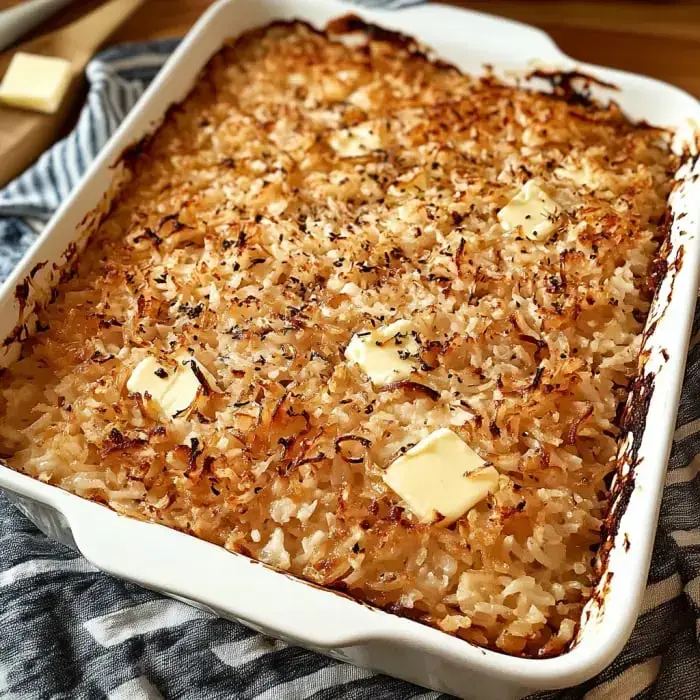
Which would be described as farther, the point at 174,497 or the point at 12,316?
the point at 12,316

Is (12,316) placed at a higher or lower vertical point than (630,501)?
higher

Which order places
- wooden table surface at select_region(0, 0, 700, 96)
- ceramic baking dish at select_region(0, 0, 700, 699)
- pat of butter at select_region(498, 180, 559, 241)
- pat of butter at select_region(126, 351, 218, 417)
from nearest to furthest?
1. ceramic baking dish at select_region(0, 0, 700, 699)
2. pat of butter at select_region(126, 351, 218, 417)
3. pat of butter at select_region(498, 180, 559, 241)
4. wooden table surface at select_region(0, 0, 700, 96)

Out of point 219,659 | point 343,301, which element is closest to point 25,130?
point 343,301

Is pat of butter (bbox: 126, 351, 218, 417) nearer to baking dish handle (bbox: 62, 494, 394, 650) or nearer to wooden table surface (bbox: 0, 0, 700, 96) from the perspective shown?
baking dish handle (bbox: 62, 494, 394, 650)

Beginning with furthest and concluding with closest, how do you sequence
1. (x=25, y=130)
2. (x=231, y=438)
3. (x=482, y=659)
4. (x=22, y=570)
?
(x=25, y=130), (x=22, y=570), (x=231, y=438), (x=482, y=659)

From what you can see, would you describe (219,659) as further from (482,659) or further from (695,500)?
(695,500)

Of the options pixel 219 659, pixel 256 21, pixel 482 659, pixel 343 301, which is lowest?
pixel 219 659

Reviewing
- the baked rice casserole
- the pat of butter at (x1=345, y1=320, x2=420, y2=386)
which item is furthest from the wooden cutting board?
the pat of butter at (x1=345, y1=320, x2=420, y2=386)
